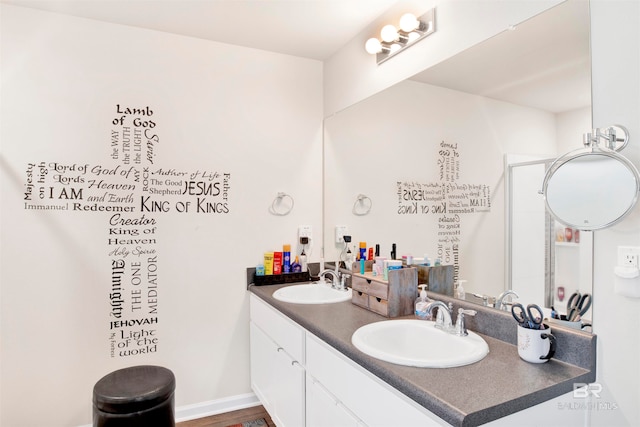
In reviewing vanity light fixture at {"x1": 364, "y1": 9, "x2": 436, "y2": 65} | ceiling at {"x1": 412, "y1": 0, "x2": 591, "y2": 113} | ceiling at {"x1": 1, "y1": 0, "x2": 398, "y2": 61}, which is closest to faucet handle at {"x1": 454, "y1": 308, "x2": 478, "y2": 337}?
ceiling at {"x1": 412, "y1": 0, "x2": 591, "y2": 113}

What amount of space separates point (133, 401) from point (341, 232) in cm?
155

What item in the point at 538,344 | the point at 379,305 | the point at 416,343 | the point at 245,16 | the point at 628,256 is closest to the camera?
the point at 628,256

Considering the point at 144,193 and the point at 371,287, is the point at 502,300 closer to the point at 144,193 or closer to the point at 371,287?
the point at 371,287

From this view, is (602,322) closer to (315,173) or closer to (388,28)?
(388,28)

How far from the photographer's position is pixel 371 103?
231 cm

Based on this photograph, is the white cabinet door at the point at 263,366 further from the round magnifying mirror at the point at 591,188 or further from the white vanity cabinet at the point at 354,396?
the round magnifying mirror at the point at 591,188

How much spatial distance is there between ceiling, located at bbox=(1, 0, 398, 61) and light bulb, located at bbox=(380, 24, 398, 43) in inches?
6.8

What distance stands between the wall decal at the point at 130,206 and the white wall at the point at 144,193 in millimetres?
19

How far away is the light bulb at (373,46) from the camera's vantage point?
2105 millimetres

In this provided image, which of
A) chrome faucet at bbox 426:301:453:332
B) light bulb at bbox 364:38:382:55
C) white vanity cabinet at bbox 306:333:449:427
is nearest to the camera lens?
white vanity cabinet at bbox 306:333:449:427

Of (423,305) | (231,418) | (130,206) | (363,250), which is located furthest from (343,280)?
(130,206)

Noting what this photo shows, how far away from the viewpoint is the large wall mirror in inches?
49.6

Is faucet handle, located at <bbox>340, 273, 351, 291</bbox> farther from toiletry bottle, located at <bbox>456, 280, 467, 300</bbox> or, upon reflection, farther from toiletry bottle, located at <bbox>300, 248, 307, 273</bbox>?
toiletry bottle, located at <bbox>456, 280, 467, 300</bbox>

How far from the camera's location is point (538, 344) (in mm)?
1202
